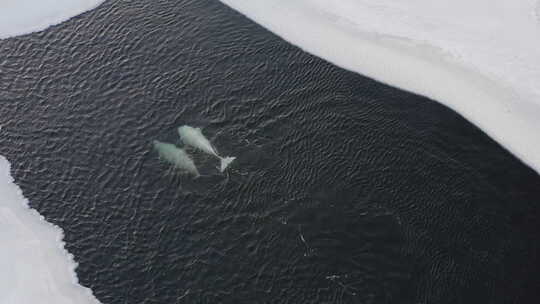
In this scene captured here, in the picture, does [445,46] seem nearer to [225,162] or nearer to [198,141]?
[225,162]

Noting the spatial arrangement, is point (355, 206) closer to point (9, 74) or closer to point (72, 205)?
point (72, 205)

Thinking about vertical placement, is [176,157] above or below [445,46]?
below

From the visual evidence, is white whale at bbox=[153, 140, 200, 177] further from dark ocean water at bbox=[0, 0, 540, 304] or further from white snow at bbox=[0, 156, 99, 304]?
white snow at bbox=[0, 156, 99, 304]

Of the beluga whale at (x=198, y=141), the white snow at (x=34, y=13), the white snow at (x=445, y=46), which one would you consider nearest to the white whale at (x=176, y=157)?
the beluga whale at (x=198, y=141)

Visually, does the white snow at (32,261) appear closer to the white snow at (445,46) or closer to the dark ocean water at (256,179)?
the dark ocean water at (256,179)

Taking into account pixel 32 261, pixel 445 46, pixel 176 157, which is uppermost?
pixel 445 46

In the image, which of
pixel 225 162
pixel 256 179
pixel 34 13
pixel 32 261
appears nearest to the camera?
pixel 32 261

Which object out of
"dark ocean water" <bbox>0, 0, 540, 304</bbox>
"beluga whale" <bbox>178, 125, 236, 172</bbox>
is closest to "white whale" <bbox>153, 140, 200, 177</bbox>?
"dark ocean water" <bbox>0, 0, 540, 304</bbox>

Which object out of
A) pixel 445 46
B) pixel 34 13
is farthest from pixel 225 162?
pixel 34 13
